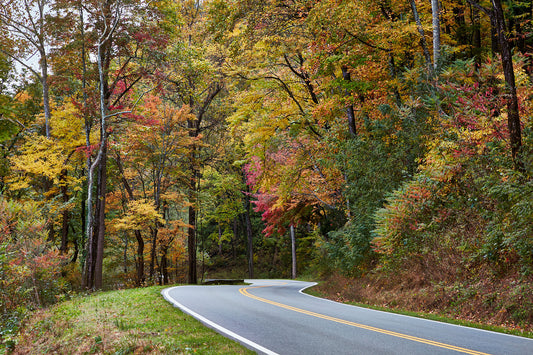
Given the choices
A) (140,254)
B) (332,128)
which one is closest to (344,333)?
(332,128)

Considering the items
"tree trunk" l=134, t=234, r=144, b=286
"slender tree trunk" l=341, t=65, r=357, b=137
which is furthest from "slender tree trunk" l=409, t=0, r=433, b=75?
"tree trunk" l=134, t=234, r=144, b=286

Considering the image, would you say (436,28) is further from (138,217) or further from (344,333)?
(138,217)

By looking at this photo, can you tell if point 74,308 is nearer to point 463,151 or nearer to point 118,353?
point 118,353

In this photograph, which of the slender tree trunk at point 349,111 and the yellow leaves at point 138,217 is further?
the yellow leaves at point 138,217

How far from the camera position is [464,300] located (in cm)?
934

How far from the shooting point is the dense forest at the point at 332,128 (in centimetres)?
1001

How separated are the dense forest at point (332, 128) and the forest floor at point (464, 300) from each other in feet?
0.20

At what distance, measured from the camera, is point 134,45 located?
20.3 meters

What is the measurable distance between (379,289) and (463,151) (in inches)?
222

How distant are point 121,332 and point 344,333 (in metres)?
4.49

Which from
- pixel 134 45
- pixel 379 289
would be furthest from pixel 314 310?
pixel 134 45

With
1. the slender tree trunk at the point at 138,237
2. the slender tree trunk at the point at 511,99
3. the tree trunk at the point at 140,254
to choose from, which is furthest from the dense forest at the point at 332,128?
the tree trunk at the point at 140,254

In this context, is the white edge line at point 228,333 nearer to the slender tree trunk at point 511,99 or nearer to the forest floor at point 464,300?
the forest floor at point 464,300

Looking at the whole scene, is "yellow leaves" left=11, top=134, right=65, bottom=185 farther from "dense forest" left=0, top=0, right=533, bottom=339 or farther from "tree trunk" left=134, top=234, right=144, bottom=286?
"tree trunk" left=134, top=234, right=144, bottom=286
